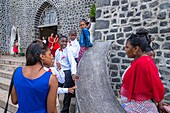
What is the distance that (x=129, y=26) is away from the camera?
4613 mm

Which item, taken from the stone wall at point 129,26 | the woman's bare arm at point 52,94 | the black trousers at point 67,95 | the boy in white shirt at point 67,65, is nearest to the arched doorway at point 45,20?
the stone wall at point 129,26

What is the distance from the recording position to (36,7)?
42.1 ft

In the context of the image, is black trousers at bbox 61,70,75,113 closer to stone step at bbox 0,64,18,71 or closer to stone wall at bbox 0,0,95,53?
stone step at bbox 0,64,18,71

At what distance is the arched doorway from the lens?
484 inches

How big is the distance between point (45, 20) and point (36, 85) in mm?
12110

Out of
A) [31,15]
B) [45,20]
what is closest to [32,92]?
[45,20]

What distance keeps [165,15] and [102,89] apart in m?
2.13

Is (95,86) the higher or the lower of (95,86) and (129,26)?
the lower

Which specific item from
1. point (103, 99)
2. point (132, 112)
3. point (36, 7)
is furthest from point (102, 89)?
point (36, 7)

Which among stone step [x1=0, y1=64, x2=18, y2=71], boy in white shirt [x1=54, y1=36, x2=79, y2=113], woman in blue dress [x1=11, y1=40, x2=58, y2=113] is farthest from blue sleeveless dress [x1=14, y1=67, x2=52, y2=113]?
stone step [x1=0, y1=64, x2=18, y2=71]

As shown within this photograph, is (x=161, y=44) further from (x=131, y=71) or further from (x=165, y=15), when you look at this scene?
(x=131, y=71)

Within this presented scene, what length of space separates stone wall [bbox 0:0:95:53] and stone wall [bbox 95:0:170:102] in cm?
495

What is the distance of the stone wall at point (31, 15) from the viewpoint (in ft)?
33.8

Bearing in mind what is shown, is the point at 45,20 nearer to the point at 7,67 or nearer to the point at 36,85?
the point at 7,67
